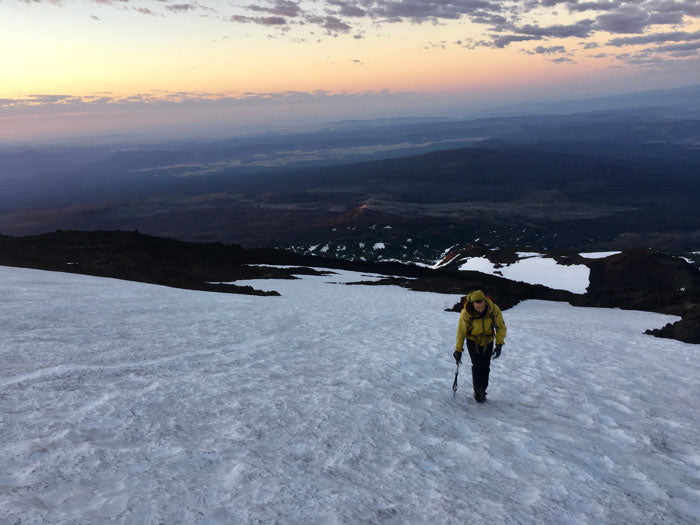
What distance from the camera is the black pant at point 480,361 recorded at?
908cm

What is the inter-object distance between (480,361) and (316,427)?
3.70 metres

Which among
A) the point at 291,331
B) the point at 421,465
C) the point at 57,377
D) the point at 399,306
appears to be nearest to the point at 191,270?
the point at 399,306

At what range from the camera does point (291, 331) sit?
15.5 m

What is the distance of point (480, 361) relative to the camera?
9195 mm

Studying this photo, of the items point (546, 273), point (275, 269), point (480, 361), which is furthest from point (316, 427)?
point (546, 273)

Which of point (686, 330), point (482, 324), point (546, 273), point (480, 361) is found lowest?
point (546, 273)

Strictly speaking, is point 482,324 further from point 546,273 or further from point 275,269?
point 546,273

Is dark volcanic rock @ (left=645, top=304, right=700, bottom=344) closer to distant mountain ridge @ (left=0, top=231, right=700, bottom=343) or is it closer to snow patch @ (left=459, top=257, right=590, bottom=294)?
distant mountain ridge @ (left=0, top=231, right=700, bottom=343)

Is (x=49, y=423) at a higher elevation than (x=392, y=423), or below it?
higher

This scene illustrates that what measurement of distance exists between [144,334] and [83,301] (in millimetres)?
4602

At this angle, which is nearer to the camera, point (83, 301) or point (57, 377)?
point (57, 377)

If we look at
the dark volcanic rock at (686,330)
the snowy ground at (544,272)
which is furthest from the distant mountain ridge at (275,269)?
the snowy ground at (544,272)

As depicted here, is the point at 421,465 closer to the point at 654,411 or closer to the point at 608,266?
the point at 654,411

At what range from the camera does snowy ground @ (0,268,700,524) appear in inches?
207
